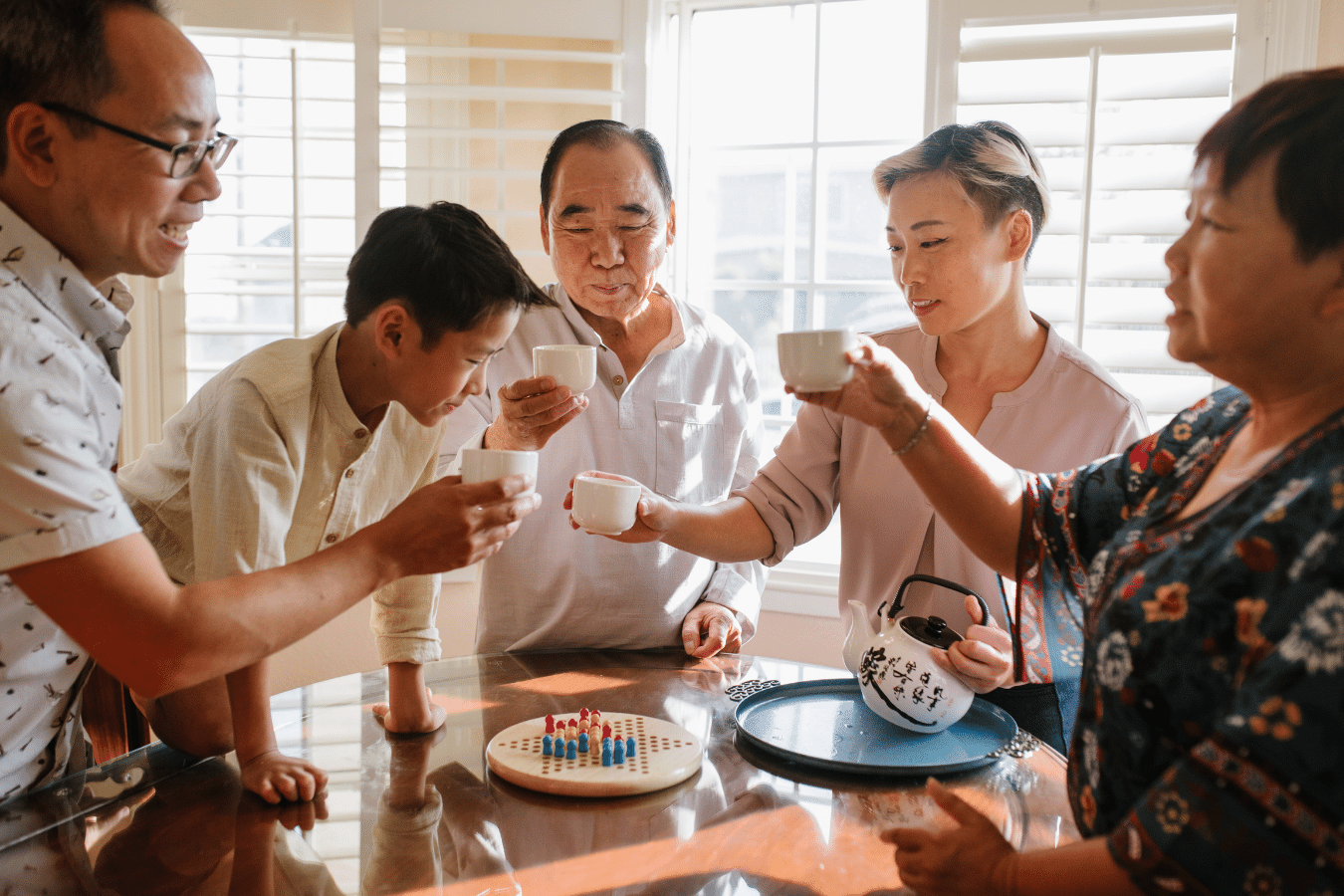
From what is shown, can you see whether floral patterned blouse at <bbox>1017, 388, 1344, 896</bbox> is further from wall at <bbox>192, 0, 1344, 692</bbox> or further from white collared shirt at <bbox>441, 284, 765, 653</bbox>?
wall at <bbox>192, 0, 1344, 692</bbox>

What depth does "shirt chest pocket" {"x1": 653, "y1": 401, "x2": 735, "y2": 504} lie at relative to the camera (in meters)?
2.12

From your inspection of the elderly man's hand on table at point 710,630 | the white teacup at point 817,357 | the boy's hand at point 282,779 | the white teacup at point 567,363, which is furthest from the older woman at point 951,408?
the boy's hand at point 282,779

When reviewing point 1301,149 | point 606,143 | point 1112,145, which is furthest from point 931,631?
point 1112,145

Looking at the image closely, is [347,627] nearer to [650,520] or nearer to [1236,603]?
[650,520]

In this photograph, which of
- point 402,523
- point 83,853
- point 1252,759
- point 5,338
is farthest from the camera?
point 402,523

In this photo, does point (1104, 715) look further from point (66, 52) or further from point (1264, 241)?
point (66, 52)

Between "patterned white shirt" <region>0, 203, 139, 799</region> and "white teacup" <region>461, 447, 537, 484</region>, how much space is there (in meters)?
0.40

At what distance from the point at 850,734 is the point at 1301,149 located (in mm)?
931

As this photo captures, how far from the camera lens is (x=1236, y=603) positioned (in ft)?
2.61

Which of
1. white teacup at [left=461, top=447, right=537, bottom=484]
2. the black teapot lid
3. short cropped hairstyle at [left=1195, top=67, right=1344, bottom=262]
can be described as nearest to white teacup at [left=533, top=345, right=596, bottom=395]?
white teacup at [left=461, top=447, right=537, bottom=484]

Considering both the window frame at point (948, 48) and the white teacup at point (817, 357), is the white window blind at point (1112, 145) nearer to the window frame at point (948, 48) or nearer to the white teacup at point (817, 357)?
the window frame at point (948, 48)

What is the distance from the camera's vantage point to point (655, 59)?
295 centimetres

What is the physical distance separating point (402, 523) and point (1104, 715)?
806 mm


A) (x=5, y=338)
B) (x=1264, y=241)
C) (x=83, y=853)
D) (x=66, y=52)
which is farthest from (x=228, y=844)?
(x=1264, y=241)
